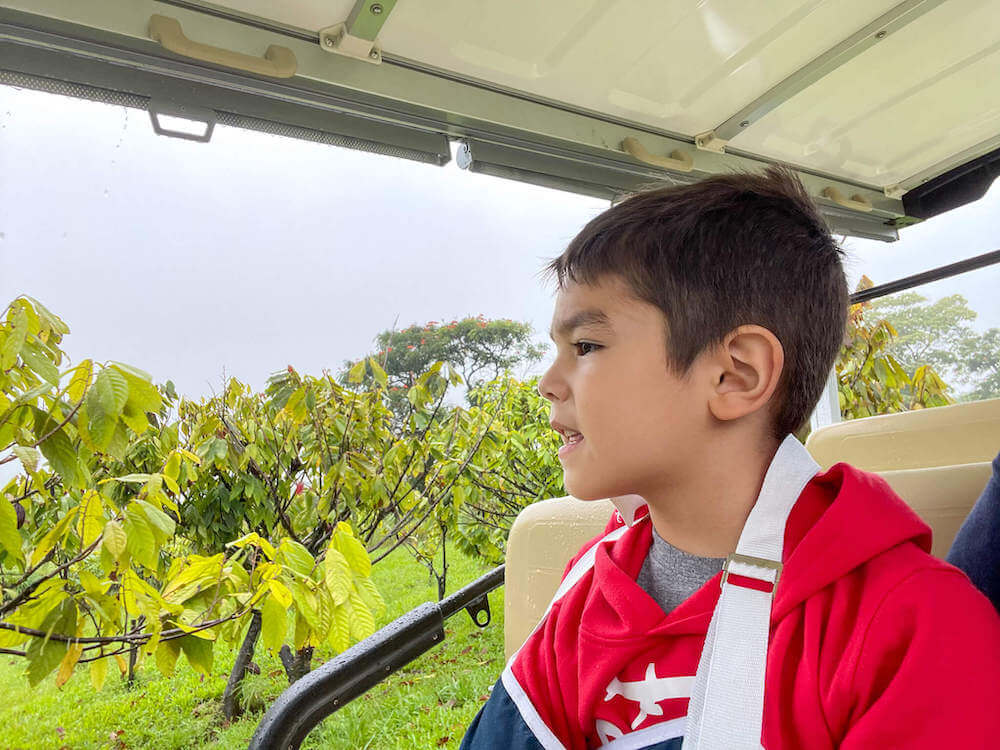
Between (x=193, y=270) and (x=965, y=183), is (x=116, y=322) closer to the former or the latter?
(x=193, y=270)

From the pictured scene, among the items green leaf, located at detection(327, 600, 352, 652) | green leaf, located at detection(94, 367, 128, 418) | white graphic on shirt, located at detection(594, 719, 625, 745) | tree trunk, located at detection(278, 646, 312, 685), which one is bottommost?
tree trunk, located at detection(278, 646, 312, 685)

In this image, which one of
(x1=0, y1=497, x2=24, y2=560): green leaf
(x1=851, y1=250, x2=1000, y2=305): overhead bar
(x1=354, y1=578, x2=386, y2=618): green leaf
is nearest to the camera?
(x1=0, y1=497, x2=24, y2=560): green leaf

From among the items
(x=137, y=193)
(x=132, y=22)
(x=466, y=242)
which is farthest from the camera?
(x=466, y=242)

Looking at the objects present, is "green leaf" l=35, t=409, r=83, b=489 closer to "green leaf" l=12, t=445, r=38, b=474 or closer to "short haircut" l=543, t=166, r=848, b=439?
"green leaf" l=12, t=445, r=38, b=474

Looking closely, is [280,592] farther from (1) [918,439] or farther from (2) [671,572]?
(1) [918,439]

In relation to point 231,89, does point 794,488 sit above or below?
below

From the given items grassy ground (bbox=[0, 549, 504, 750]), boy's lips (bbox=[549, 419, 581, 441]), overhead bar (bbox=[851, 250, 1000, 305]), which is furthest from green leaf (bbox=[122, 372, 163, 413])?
grassy ground (bbox=[0, 549, 504, 750])

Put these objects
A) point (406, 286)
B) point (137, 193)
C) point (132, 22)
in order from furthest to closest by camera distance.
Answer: point (406, 286), point (137, 193), point (132, 22)

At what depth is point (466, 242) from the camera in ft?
12.9

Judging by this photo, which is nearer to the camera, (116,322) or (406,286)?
(116,322)

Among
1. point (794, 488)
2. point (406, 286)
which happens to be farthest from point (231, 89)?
point (406, 286)

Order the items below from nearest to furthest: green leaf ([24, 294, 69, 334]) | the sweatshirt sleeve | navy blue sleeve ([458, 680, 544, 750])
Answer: the sweatshirt sleeve, navy blue sleeve ([458, 680, 544, 750]), green leaf ([24, 294, 69, 334])

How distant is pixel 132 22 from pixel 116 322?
163 centimetres

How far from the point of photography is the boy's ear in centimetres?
71
